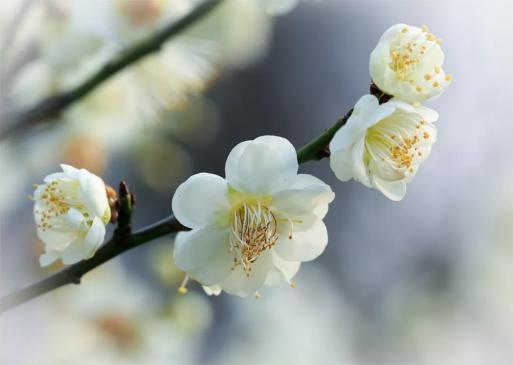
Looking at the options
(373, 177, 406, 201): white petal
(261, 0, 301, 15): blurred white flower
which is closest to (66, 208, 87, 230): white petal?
(373, 177, 406, 201): white petal

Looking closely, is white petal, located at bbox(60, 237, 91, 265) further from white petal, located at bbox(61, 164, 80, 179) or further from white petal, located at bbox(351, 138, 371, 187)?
white petal, located at bbox(351, 138, 371, 187)

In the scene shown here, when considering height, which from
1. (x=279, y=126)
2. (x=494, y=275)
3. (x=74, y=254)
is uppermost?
(x=74, y=254)

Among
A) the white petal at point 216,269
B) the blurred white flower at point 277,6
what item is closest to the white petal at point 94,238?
the white petal at point 216,269

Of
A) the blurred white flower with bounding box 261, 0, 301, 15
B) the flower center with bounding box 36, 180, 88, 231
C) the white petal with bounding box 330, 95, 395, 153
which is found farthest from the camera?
the blurred white flower with bounding box 261, 0, 301, 15

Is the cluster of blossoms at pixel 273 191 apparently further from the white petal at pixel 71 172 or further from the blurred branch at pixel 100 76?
the blurred branch at pixel 100 76

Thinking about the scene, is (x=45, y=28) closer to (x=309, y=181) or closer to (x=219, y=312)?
(x=309, y=181)

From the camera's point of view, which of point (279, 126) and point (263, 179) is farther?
point (279, 126)

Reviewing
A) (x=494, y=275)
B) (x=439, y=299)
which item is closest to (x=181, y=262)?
(x=494, y=275)

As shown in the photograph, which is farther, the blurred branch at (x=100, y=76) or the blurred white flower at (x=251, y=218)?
the blurred branch at (x=100, y=76)
